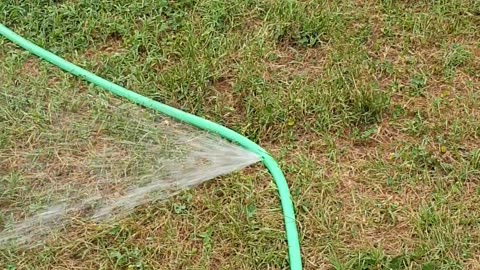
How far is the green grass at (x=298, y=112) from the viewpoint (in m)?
2.71

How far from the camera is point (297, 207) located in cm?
284

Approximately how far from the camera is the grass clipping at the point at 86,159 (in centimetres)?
282

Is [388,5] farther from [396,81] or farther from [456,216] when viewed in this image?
[456,216]

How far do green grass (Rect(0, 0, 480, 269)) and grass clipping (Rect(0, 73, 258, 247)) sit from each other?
3 cm

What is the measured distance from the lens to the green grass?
2.71 m

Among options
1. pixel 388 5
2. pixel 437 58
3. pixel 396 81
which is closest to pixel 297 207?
pixel 396 81

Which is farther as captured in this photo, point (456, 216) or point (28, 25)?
point (28, 25)

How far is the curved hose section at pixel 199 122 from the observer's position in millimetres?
2729

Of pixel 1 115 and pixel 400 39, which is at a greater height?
pixel 400 39

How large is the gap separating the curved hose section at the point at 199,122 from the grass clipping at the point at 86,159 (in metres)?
0.03

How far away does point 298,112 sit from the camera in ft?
10.5

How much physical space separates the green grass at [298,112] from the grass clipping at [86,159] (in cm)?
3

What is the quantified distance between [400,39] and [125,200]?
5.01ft

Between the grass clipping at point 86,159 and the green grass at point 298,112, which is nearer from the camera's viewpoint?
the green grass at point 298,112
